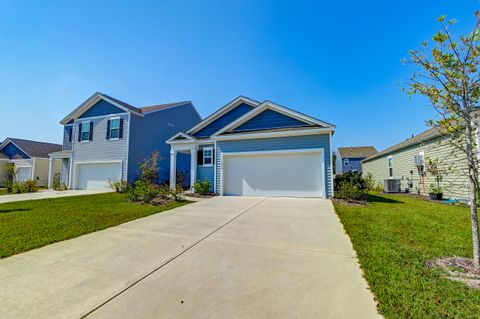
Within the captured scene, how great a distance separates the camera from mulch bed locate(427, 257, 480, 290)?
8.46 ft

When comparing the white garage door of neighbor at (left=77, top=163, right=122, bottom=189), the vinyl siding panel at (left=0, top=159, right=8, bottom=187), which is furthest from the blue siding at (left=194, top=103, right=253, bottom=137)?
the vinyl siding panel at (left=0, top=159, right=8, bottom=187)

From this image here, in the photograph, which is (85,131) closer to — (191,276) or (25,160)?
(25,160)

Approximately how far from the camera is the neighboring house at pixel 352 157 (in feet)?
112

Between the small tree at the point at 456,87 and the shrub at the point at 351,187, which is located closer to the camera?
the small tree at the point at 456,87

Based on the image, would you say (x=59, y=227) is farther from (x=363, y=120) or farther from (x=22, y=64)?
(x=363, y=120)

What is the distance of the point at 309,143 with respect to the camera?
9945 millimetres

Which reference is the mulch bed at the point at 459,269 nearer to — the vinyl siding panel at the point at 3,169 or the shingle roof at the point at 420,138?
the shingle roof at the point at 420,138

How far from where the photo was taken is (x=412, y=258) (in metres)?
3.23

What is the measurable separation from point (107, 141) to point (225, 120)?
8905 mm

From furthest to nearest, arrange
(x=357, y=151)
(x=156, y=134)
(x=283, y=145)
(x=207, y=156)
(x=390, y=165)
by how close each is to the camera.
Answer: (x=357, y=151), (x=390, y=165), (x=156, y=134), (x=207, y=156), (x=283, y=145)

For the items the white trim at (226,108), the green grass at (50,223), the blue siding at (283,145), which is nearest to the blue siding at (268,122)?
the blue siding at (283,145)

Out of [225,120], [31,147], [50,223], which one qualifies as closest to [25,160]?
[31,147]

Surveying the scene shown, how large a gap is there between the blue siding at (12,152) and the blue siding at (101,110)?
33.5ft

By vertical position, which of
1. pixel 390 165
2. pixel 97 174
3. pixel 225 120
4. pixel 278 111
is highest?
pixel 225 120
